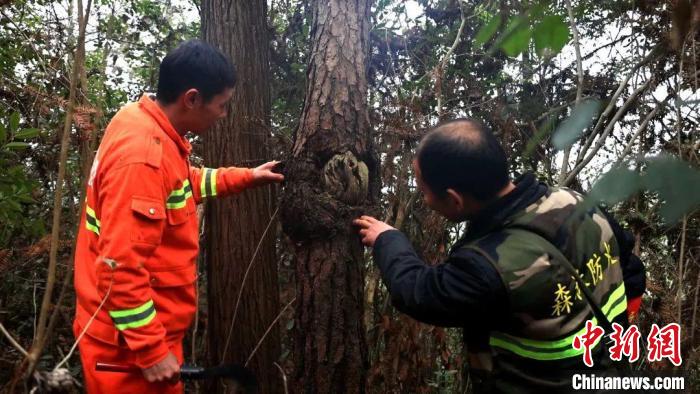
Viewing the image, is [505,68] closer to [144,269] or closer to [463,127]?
[463,127]

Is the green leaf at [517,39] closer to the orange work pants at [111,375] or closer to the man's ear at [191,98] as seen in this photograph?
the man's ear at [191,98]

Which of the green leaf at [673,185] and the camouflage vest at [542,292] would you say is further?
the camouflage vest at [542,292]

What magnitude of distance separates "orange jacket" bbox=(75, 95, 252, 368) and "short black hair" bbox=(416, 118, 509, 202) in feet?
3.41

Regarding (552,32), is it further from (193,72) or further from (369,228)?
(193,72)

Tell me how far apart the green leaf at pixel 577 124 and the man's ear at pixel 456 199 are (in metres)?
1.28

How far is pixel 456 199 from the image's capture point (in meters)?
2.07

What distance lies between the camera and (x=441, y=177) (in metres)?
2.06

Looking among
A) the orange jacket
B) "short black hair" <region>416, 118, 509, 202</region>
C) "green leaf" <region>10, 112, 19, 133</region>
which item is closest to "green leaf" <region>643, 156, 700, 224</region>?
"short black hair" <region>416, 118, 509, 202</region>

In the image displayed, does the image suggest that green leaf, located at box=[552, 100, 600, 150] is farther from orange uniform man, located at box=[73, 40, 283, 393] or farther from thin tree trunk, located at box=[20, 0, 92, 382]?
orange uniform man, located at box=[73, 40, 283, 393]

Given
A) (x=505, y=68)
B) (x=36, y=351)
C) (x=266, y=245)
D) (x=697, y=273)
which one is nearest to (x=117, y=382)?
(x=36, y=351)

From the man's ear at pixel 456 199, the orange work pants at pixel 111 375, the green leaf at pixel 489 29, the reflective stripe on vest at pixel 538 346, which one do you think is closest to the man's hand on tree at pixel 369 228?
the man's ear at pixel 456 199

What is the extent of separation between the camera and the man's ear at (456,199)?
6.76ft

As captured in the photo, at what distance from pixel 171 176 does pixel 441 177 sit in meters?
1.09

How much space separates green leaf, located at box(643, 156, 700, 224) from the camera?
630mm
